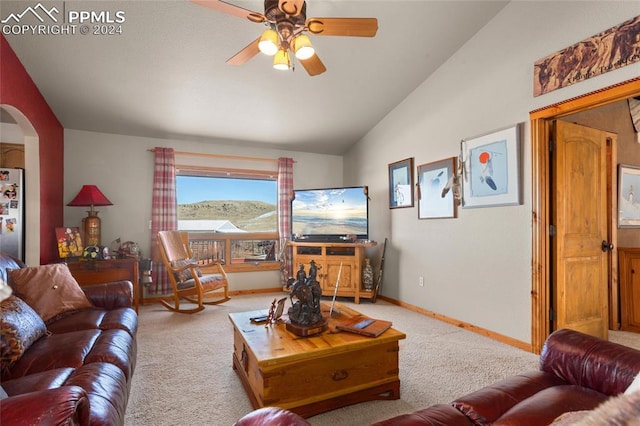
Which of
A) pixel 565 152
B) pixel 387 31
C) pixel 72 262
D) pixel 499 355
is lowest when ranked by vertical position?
pixel 499 355

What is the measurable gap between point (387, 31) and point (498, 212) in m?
2.05

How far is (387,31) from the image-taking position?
2.94m

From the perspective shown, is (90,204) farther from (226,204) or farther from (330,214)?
(330,214)

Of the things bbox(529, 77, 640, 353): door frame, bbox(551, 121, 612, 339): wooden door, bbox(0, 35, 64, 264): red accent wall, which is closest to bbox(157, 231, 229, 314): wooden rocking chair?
bbox(0, 35, 64, 264): red accent wall

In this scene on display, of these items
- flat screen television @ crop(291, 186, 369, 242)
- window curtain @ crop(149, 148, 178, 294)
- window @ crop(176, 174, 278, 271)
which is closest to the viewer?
window curtain @ crop(149, 148, 178, 294)

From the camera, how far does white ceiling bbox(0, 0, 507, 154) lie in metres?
2.62

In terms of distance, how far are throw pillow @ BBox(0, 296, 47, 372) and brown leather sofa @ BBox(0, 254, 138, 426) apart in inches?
0.8

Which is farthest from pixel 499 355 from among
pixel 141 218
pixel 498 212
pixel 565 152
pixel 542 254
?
pixel 141 218

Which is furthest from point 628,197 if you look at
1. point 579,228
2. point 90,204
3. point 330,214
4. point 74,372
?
point 90,204

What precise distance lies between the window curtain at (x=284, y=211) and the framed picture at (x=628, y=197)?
410 cm

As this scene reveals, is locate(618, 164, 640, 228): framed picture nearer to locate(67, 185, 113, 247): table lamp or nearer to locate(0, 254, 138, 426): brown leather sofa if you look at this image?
locate(0, 254, 138, 426): brown leather sofa

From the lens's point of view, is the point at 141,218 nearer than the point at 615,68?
No

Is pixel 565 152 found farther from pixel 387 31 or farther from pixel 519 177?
pixel 387 31

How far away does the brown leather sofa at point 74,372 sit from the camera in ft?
2.57
